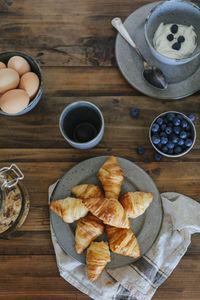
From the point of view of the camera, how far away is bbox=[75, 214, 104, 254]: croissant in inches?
33.2

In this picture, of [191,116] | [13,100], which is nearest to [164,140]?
[191,116]

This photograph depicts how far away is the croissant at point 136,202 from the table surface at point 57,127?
129 mm

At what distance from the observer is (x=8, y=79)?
2.82ft

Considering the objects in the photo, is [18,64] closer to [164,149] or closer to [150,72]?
[150,72]

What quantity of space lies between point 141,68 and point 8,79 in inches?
18.2

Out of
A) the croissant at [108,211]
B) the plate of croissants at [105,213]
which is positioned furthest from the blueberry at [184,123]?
the croissant at [108,211]

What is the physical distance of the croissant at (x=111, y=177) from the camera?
869 millimetres

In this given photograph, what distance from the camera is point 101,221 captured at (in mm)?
875

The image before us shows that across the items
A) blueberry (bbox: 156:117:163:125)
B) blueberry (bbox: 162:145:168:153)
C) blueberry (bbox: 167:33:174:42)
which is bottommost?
blueberry (bbox: 162:145:168:153)

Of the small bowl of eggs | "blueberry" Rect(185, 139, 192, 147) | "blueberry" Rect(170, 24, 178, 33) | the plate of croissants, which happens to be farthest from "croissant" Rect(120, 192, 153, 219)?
"blueberry" Rect(170, 24, 178, 33)

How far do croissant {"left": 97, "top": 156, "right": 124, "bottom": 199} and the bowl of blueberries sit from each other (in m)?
0.15

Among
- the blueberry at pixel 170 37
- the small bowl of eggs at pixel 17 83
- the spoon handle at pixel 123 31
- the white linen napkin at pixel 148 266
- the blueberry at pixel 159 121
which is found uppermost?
the blueberry at pixel 170 37

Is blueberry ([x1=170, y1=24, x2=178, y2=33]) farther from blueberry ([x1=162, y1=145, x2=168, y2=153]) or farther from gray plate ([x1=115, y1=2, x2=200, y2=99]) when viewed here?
blueberry ([x1=162, y1=145, x2=168, y2=153])

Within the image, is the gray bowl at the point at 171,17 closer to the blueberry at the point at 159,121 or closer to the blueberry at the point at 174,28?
the blueberry at the point at 174,28
